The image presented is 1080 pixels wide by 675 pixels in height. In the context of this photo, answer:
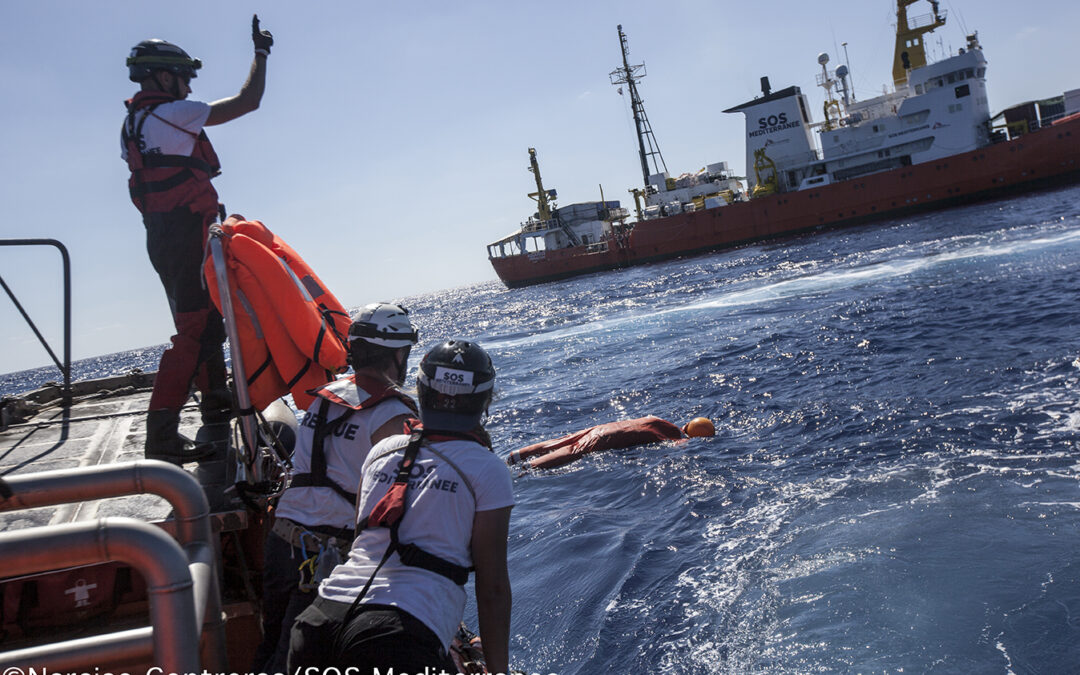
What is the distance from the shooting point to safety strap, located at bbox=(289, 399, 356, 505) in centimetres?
290

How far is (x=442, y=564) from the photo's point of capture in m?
2.20

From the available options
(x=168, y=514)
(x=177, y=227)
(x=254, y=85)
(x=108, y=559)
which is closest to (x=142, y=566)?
(x=108, y=559)

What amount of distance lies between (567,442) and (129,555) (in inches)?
346

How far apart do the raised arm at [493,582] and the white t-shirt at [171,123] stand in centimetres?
278

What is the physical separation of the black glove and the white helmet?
1909 mm

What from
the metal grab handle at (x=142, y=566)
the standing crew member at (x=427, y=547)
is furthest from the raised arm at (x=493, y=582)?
the metal grab handle at (x=142, y=566)

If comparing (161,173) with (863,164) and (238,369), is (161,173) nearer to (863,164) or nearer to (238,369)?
(238,369)

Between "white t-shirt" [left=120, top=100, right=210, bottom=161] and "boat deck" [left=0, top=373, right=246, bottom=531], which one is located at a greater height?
"white t-shirt" [left=120, top=100, right=210, bottom=161]

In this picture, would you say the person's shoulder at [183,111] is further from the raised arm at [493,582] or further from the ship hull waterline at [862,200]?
the ship hull waterline at [862,200]

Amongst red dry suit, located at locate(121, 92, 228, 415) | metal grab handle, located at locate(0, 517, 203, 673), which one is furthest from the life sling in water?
metal grab handle, located at locate(0, 517, 203, 673)

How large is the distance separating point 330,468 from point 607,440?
6915 mm

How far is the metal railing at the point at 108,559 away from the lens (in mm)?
1191

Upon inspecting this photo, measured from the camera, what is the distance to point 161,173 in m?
3.84

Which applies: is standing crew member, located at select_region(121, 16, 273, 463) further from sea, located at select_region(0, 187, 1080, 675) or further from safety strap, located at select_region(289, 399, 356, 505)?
sea, located at select_region(0, 187, 1080, 675)
